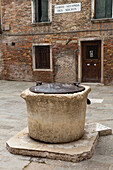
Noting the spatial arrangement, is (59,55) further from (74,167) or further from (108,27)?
(74,167)

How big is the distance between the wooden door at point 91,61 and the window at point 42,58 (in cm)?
180

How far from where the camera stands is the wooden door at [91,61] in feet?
32.2

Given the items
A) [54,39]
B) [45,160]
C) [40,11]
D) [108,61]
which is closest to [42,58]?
[54,39]

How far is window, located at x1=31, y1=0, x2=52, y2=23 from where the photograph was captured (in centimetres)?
1050

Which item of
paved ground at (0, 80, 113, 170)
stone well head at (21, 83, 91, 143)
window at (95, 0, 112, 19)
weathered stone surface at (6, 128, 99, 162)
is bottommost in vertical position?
paved ground at (0, 80, 113, 170)

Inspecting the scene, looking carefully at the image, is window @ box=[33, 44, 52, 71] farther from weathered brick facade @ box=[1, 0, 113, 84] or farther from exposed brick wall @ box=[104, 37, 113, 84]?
exposed brick wall @ box=[104, 37, 113, 84]

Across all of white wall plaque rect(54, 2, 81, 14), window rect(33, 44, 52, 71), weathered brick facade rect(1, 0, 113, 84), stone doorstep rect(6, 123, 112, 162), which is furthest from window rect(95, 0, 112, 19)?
stone doorstep rect(6, 123, 112, 162)

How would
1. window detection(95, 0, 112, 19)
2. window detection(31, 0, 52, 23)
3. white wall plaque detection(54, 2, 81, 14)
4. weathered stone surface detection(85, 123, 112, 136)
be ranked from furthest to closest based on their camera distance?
window detection(31, 0, 52, 23) < white wall plaque detection(54, 2, 81, 14) < window detection(95, 0, 112, 19) < weathered stone surface detection(85, 123, 112, 136)

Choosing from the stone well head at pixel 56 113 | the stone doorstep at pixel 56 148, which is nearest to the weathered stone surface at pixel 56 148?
the stone doorstep at pixel 56 148

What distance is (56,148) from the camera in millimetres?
2855

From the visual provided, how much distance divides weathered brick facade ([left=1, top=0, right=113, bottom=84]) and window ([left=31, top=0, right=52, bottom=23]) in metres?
0.24

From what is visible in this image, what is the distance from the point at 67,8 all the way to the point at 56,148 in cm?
837

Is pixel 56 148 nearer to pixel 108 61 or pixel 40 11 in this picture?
pixel 108 61

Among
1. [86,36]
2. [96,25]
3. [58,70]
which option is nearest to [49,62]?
[58,70]
